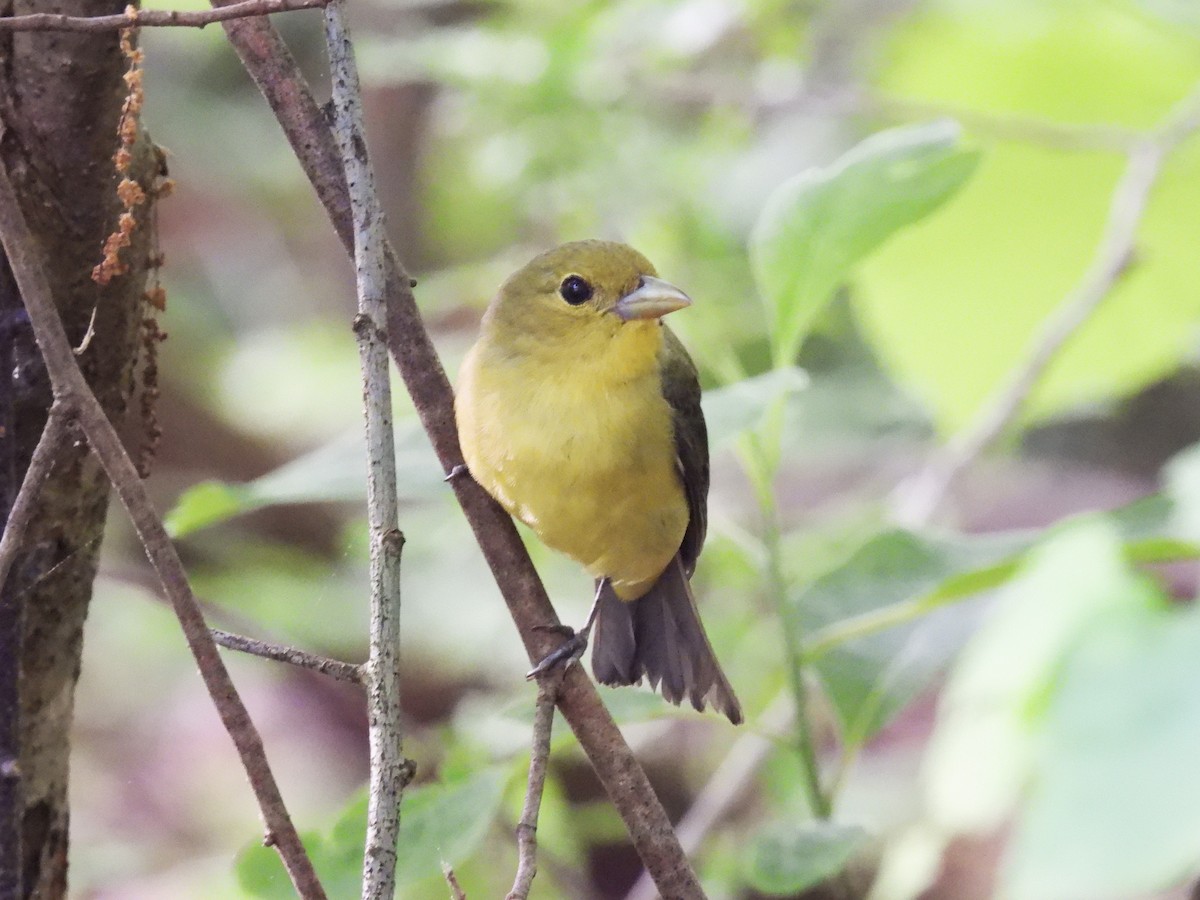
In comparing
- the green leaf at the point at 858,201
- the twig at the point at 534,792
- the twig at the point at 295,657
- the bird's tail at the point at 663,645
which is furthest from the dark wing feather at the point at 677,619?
the twig at the point at 295,657

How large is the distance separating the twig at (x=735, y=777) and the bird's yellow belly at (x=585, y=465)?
381mm

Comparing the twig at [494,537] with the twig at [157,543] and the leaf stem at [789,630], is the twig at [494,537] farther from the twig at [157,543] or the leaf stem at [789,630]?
the leaf stem at [789,630]

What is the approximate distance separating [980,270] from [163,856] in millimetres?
2447

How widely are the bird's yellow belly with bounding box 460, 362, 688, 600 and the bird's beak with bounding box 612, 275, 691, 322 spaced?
118 millimetres

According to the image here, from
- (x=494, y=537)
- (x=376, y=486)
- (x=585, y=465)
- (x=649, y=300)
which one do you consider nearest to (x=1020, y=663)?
(x=494, y=537)

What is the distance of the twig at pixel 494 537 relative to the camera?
137cm

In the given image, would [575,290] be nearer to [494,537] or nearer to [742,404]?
[742,404]

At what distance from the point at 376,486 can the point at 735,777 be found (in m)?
1.70

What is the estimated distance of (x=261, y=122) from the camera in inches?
187

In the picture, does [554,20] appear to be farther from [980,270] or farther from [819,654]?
[819,654]

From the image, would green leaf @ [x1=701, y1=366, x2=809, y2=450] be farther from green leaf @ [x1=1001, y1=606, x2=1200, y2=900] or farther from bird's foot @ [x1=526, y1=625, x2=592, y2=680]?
green leaf @ [x1=1001, y1=606, x2=1200, y2=900]

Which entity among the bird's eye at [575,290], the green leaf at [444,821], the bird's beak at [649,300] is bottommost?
the green leaf at [444,821]

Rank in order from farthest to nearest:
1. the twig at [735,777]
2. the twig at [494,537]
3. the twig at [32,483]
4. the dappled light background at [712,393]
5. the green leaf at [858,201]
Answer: the twig at [735,777] < the dappled light background at [712,393] < the green leaf at [858,201] < the twig at [494,537] < the twig at [32,483]

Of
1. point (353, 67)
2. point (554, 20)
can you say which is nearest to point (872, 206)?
point (353, 67)
